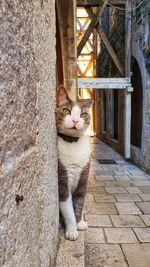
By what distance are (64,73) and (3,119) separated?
10.1ft

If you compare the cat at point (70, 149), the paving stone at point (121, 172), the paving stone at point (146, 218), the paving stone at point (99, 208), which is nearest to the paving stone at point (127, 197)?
the paving stone at point (99, 208)

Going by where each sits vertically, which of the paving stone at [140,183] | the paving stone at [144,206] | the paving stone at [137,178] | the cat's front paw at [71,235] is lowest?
the paving stone at [137,178]

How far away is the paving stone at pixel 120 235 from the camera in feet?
6.68

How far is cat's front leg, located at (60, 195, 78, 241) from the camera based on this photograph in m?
1.31

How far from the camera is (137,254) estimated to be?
1.85 metres

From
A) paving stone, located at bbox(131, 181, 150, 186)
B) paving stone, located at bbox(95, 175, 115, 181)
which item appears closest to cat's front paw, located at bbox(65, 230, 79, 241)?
paving stone, located at bbox(131, 181, 150, 186)

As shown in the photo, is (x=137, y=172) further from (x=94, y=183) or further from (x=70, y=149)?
(x=70, y=149)

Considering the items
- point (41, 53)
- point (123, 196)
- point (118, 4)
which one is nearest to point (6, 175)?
point (41, 53)

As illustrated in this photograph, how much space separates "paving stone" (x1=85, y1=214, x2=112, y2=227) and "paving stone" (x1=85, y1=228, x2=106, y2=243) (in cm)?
9

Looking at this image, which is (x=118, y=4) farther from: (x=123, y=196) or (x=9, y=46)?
(x=9, y=46)

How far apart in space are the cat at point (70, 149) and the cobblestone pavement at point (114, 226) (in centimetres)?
15

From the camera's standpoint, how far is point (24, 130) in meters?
0.60

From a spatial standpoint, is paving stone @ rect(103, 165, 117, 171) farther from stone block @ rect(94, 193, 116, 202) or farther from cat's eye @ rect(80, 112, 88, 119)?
cat's eye @ rect(80, 112, 88, 119)

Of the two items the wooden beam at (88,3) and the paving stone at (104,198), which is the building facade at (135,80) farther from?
A: the paving stone at (104,198)
